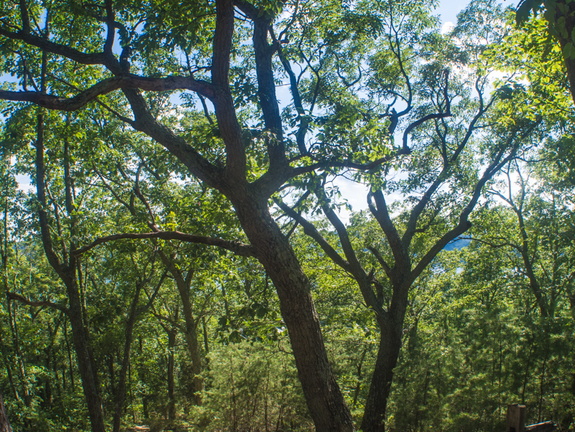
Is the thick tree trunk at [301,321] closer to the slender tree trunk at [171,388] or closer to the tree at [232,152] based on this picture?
the tree at [232,152]

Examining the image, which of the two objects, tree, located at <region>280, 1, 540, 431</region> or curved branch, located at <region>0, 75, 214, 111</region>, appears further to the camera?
tree, located at <region>280, 1, 540, 431</region>

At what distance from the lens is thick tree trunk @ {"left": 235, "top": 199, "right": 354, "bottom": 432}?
4.20 meters

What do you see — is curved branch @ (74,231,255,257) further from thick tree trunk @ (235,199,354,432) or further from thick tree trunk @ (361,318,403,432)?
thick tree trunk @ (361,318,403,432)

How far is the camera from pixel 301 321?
4.30m

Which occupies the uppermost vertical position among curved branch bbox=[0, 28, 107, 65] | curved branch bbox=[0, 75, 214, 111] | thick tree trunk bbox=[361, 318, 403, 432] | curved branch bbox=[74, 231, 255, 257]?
curved branch bbox=[0, 28, 107, 65]

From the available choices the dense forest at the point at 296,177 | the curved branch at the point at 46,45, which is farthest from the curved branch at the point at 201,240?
the curved branch at the point at 46,45

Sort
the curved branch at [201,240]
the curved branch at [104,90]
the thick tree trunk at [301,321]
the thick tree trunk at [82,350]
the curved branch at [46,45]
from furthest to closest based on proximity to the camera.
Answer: the thick tree trunk at [82,350] < the curved branch at [201,240] < the curved branch at [46,45] < the thick tree trunk at [301,321] < the curved branch at [104,90]

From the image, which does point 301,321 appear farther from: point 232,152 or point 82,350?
point 82,350

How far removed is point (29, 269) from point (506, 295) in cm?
1985

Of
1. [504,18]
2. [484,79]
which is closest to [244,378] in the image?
[484,79]

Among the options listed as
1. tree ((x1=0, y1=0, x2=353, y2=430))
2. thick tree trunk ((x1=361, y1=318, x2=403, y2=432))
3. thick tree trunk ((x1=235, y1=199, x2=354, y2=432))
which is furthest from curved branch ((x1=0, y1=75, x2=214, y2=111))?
thick tree trunk ((x1=361, y1=318, x2=403, y2=432))

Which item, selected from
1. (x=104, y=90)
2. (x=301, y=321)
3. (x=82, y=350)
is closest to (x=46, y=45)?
(x=104, y=90)

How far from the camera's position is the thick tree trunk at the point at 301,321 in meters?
4.20

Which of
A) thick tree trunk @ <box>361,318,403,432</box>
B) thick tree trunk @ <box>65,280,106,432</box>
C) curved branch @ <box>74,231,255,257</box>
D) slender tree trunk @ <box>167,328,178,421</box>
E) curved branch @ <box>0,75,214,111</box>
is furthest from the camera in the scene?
slender tree trunk @ <box>167,328,178,421</box>
